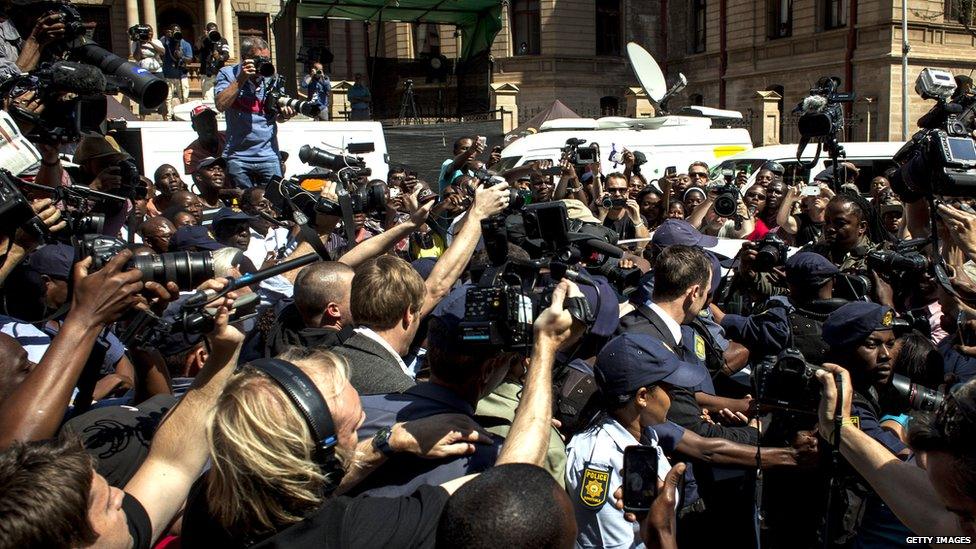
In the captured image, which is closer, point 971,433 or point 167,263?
point 971,433

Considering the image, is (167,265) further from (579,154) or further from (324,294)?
(579,154)

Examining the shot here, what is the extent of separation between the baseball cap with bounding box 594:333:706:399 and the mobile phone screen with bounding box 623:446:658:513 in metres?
0.59

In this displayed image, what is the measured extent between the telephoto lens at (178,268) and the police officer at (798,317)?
→ 9.42 ft

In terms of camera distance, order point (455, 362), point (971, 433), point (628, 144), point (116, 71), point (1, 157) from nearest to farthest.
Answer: point (971, 433) → point (455, 362) → point (1, 157) → point (116, 71) → point (628, 144)

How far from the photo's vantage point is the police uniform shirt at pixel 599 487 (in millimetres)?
2979

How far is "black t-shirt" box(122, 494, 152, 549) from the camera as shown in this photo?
2.21 metres

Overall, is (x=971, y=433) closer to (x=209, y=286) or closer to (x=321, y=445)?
(x=321, y=445)

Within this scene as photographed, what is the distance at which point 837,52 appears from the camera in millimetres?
27781

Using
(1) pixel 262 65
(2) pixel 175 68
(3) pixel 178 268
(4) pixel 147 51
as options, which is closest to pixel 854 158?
(1) pixel 262 65

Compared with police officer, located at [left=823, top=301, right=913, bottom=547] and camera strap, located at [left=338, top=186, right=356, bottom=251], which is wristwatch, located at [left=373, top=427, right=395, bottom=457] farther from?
camera strap, located at [left=338, top=186, right=356, bottom=251]

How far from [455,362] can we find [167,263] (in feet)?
3.10

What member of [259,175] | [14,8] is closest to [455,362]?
[14,8]

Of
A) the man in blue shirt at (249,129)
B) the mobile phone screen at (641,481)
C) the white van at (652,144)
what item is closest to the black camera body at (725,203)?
the man in blue shirt at (249,129)

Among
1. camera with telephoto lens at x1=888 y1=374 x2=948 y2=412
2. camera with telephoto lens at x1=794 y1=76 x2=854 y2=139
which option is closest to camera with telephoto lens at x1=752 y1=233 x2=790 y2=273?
→ camera with telephoto lens at x1=794 y1=76 x2=854 y2=139
